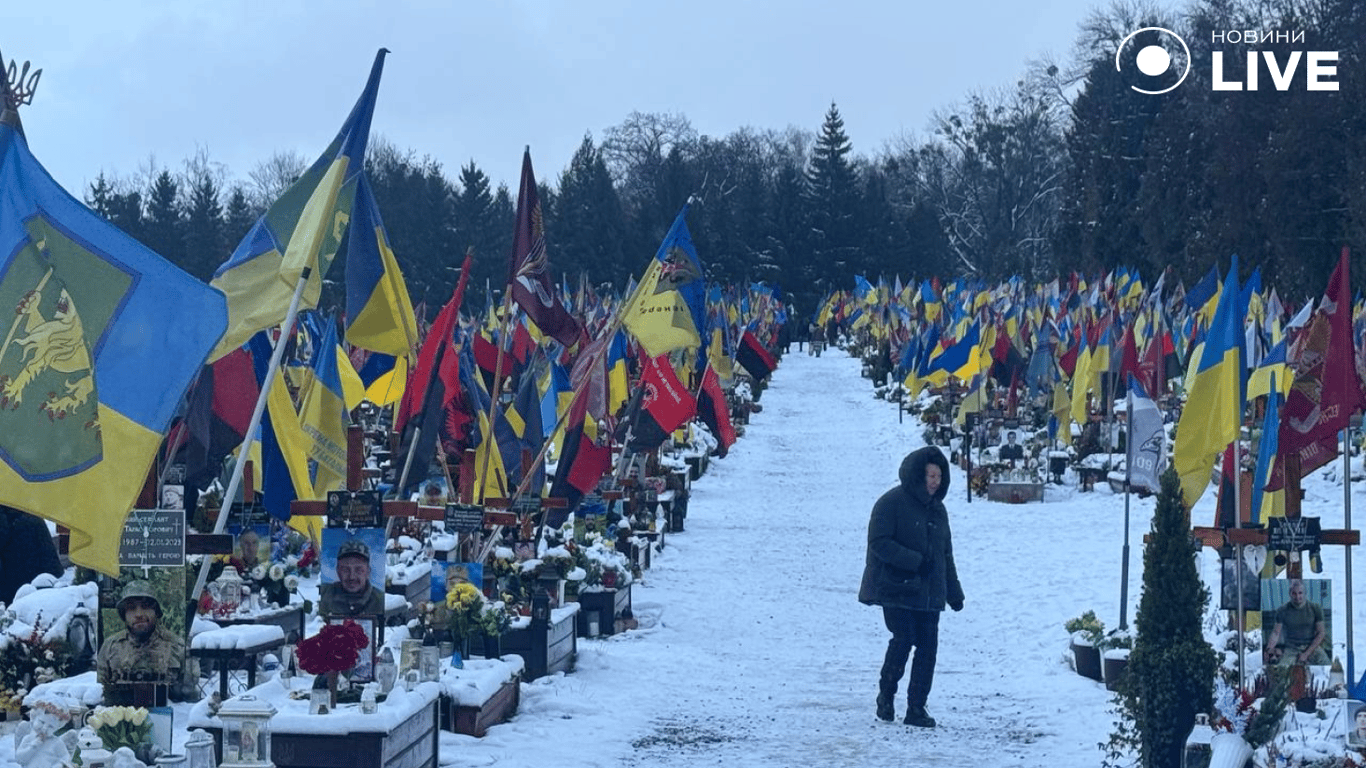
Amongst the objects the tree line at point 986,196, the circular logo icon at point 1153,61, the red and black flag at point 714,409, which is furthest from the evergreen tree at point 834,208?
the red and black flag at point 714,409

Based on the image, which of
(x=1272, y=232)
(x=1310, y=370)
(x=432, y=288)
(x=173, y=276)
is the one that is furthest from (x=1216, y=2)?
(x=173, y=276)

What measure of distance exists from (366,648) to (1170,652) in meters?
3.93

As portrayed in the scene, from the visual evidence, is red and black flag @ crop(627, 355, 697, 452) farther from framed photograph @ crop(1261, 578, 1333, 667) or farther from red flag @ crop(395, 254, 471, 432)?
framed photograph @ crop(1261, 578, 1333, 667)

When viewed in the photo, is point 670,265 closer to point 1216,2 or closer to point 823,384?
point 823,384

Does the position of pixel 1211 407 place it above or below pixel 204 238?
below

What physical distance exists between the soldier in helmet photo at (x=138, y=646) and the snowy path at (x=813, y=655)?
2.17 metres

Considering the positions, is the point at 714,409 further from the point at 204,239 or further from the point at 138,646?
the point at 204,239

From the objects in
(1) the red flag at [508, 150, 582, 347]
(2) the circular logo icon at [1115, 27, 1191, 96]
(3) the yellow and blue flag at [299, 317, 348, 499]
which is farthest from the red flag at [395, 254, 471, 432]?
(2) the circular logo icon at [1115, 27, 1191, 96]

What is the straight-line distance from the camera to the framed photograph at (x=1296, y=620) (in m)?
11.0

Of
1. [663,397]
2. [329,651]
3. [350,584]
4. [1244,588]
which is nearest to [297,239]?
[350,584]

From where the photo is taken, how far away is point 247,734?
863 cm

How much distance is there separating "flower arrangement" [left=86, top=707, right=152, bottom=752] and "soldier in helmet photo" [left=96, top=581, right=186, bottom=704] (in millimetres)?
360

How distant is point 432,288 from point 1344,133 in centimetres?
3880

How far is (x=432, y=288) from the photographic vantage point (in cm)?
7281
